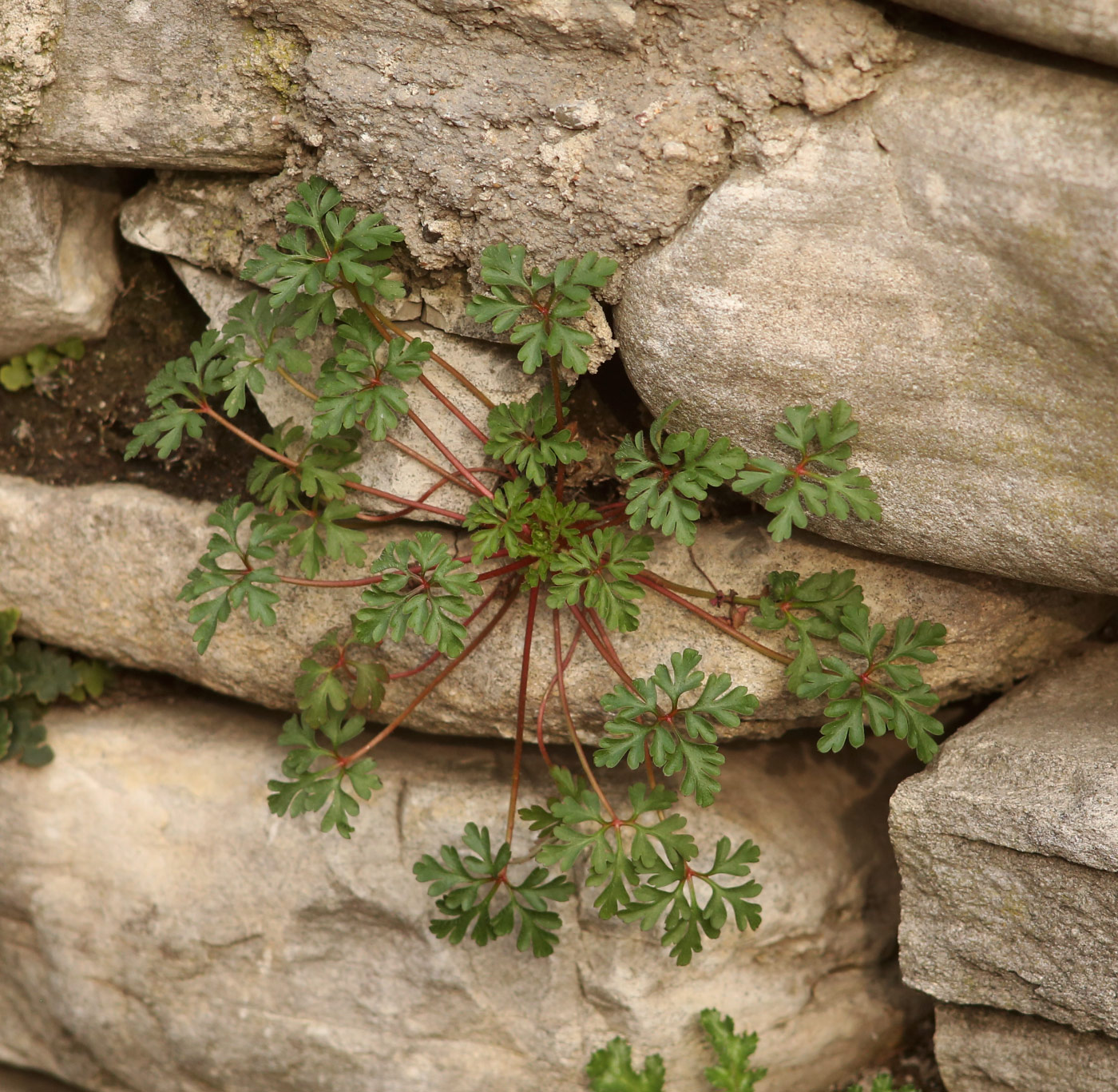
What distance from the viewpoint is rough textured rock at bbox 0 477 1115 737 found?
324 centimetres

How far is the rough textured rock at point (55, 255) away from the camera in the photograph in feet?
11.5

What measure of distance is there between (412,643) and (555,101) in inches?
69.5

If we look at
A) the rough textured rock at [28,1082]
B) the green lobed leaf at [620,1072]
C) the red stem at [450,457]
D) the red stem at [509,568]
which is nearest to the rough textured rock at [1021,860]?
the green lobed leaf at [620,1072]

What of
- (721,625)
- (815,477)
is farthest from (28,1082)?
(815,477)

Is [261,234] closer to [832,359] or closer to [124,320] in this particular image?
[124,320]

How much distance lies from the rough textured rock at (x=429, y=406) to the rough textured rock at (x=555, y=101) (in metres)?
0.31

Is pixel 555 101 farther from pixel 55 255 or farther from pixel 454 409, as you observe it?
pixel 55 255

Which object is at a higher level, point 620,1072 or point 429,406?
point 429,406

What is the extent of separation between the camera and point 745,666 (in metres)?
3.22

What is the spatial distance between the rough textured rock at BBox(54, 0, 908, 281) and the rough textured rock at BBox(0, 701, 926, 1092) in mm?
1997

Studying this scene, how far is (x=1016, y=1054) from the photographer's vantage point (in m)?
3.25

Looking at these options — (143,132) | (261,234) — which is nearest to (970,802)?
(261,234)

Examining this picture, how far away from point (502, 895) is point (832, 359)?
84.2 inches

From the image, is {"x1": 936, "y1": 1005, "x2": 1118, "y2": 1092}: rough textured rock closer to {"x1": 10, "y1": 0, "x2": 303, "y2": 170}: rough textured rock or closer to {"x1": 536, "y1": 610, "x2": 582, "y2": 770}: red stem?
{"x1": 536, "y1": 610, "x2": 582, "y2": 770}: red stem
